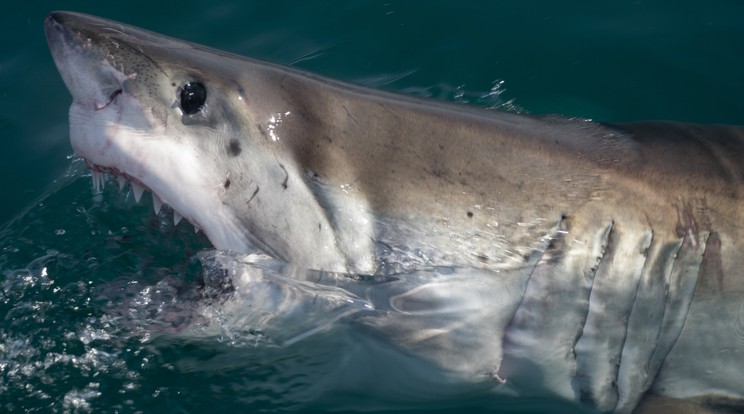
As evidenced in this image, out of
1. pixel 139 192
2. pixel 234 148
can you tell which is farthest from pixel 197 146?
pixel 139 192

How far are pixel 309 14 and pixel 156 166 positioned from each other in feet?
9.03


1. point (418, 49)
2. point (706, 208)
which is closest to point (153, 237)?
point (706, 208)

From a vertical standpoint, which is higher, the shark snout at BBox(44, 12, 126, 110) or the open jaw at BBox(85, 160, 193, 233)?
the shark snout at BBox(44, 12, 126, 110)

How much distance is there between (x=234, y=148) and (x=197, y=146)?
91 mm

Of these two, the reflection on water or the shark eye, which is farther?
the reflection on water

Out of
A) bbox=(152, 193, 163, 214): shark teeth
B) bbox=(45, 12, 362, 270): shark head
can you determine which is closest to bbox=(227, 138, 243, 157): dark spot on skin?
bbox=(45, 12, 362, 270): shark head

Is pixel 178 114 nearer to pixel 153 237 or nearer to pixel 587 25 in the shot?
pixel 153 237

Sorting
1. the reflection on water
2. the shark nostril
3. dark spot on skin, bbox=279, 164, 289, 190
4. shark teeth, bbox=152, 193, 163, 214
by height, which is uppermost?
the shark nostril

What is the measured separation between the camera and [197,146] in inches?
88.7

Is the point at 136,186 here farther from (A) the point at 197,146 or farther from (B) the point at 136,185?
(A) the point at 197,146

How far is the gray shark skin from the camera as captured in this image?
2244 mm

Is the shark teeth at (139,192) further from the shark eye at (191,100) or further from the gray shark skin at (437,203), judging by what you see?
the shark eye at (191,100)

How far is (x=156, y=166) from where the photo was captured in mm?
2229

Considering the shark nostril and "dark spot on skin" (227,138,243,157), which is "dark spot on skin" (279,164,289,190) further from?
the shark nostril
